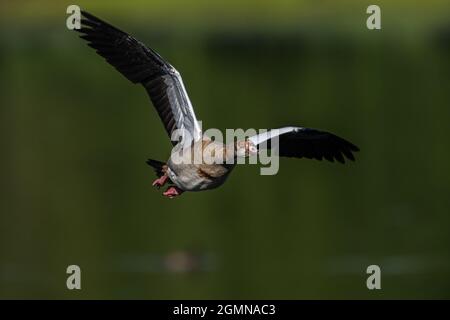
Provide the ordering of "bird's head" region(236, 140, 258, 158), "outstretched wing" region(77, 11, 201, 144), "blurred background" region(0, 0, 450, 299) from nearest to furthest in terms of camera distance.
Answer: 1. "bird's head" region(236, 140, 258, 158)
2. "outstretched wing" region(77, 11, 201, 144)
3. "blurred background" region(0, 0, 450, 299)

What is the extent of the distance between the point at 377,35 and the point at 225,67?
10.8 feet

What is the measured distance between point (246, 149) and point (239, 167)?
279 inches

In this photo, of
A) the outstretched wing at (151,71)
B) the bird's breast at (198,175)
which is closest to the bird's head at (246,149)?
the bird's breast at (198,175)

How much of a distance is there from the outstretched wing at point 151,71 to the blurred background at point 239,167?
3.31 m

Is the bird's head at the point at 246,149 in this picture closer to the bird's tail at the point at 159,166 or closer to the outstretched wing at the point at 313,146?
the bird's tail at the point at 159,166

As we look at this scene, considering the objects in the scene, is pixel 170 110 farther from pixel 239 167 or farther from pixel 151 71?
pixel 239 167

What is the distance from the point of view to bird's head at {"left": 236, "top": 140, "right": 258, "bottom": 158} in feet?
28.4

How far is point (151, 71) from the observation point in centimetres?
955

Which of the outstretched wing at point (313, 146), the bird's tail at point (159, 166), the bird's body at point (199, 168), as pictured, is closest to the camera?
the bird's body at point (199, 168)

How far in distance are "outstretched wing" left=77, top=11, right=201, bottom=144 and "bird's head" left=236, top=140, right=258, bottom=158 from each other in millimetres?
727

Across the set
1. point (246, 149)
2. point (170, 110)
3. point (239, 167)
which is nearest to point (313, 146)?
point (170, 110)

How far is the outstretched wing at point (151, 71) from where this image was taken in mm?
9445

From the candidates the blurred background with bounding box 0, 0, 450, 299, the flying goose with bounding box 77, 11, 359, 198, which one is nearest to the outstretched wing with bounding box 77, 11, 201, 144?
the flying goose with bounding box 77, 11, 359, 198

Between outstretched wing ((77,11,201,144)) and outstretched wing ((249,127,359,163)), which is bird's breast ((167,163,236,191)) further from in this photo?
outstretched wing ((249,127,359,163))
